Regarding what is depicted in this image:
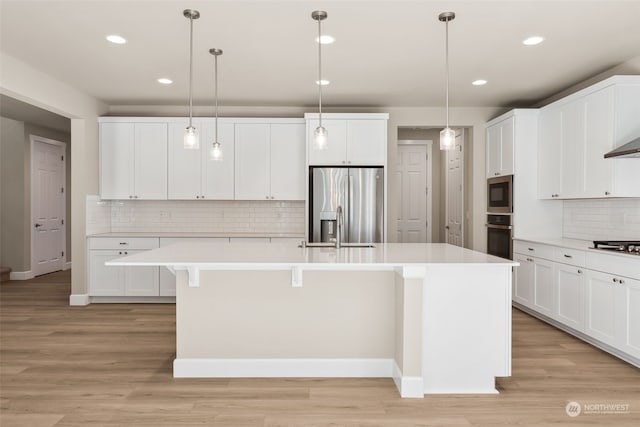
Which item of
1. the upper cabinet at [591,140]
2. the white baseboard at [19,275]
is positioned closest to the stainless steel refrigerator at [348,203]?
the upper cabinet at [591,140]

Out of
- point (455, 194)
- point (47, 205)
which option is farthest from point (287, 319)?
point (47, 205)

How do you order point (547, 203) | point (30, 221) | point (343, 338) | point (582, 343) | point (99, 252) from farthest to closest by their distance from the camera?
1. point (30, 221)
2. point (99, 252)
3. point (547, 203)
4. point (582, 343)
5. point (343, 338)

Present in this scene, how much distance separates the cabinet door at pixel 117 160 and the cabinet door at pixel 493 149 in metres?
4.63

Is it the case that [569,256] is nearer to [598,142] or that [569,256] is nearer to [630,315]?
[630,315]

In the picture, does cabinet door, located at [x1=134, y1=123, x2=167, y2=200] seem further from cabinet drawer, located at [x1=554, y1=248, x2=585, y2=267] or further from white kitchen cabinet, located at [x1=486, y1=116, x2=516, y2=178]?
cabinet drawer, located at [x1=554, y1=248, x2=585, y2=267]

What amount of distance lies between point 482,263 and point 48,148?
7.94 m

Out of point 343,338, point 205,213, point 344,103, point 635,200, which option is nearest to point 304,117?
point 344,103

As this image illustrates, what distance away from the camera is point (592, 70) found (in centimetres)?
437

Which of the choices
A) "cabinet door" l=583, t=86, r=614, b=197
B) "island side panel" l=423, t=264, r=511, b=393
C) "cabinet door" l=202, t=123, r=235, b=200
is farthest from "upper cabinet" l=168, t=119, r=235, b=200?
"cabinet door" l=583, t=86, r=614, b=197

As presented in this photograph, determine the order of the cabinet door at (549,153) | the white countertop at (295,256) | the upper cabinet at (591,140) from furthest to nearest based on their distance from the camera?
the cabinet door at (549,153), the upper cabinet at (591,140), the white countertop at (295,256)

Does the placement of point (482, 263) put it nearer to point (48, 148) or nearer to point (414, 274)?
point (414, 274)

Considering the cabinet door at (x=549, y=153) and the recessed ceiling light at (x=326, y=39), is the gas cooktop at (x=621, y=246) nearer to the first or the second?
the cabinet door at (x=549, y=153)

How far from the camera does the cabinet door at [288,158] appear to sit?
5.66 metres

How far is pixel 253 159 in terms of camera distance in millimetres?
5680
